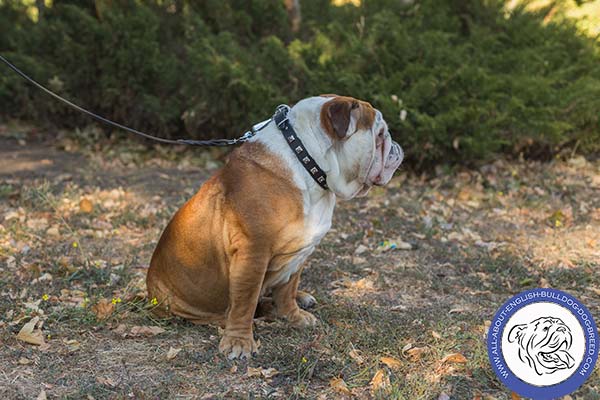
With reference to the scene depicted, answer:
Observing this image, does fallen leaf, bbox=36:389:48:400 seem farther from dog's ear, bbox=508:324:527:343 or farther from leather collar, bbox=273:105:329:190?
dog's ear, bbox=508:324:527:343

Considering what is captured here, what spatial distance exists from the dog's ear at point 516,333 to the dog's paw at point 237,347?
1.50 meters

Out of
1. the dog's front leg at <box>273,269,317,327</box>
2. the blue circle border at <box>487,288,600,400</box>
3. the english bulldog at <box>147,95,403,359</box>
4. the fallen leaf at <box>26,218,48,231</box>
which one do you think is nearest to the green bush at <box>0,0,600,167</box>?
the fallen leaf at <box>26,218,48,231</box>

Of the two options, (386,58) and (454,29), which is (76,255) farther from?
(454,29)

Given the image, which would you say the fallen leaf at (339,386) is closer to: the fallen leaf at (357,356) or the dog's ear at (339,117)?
the fallen leaf at (357,356)

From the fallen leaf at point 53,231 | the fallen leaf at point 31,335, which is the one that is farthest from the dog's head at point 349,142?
the fallen leaf at point 53,231

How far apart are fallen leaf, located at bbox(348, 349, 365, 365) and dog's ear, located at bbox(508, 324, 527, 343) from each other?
40.1 inches

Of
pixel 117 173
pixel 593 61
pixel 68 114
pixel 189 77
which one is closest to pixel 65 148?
pixel 68 114

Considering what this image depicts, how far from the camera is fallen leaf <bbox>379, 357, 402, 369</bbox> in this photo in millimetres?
3811

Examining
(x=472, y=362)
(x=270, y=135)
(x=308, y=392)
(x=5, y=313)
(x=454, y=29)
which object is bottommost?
(x=5, y=313)

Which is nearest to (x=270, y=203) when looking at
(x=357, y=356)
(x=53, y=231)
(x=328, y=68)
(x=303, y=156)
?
(x=303, y=156)

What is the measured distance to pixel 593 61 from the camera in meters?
8.36

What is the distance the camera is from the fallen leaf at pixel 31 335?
406cm

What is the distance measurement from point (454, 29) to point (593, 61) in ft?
5.49

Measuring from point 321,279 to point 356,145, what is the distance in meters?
1.68
